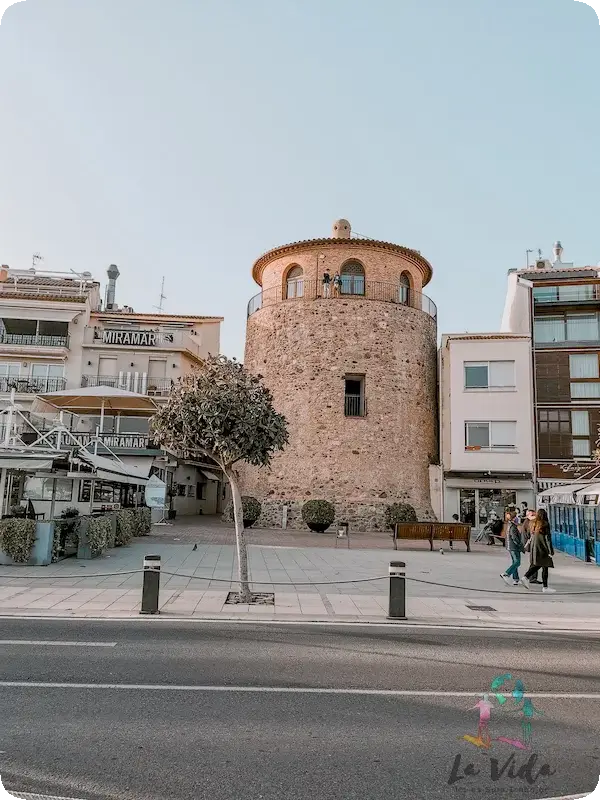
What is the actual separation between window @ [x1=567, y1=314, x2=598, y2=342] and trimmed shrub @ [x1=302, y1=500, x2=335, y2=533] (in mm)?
14400

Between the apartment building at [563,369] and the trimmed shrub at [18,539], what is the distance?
72.9ft

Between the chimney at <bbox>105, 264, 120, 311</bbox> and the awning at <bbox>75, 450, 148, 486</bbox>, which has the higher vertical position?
the chimney at <bbox>105, 264, 120, 311</bbox>

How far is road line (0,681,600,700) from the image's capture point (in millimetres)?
5727

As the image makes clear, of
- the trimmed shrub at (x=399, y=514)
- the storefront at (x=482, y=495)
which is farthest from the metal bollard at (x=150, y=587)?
the storefront at (x=482, y=495)

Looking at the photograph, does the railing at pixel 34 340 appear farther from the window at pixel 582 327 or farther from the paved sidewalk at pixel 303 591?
the window at pixel 582 327

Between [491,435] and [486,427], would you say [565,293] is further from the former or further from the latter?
[491,435]

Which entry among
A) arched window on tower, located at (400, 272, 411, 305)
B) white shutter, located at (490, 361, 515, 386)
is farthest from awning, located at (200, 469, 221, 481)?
white shutter, located at (490, 361, 515, 386)

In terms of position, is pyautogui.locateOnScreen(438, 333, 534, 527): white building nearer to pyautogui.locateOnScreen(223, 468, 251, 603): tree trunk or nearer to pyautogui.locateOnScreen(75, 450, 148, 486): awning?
pyautogui.locateOnScreen(75, 450, 148, 486): awning

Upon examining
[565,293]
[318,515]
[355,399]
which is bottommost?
[318,515]

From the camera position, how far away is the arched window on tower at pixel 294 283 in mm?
31994

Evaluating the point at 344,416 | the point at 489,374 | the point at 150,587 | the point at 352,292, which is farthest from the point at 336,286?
the point at 150,587

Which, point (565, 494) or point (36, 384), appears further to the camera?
point (36, 384)

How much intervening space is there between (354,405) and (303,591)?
63.4 ft

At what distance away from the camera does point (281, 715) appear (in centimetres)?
514
